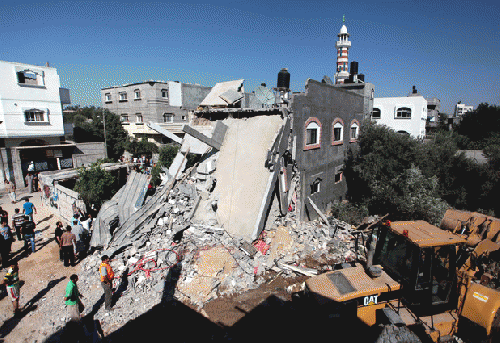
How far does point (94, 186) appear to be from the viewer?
14.4 metres

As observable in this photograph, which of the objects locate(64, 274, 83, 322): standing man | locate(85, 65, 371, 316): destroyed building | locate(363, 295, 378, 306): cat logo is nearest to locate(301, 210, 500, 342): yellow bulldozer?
locate(363, 295, 378, 306): cat logo

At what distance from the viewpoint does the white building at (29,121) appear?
828 inches

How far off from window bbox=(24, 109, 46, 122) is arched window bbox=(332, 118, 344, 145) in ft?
78.2

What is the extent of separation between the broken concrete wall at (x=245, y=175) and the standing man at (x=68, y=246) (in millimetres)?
4969

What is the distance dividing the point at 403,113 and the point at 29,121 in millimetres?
33317

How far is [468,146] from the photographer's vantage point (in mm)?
32531

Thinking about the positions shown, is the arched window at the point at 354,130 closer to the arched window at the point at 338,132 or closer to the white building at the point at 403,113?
the arched window at the point at 338,132

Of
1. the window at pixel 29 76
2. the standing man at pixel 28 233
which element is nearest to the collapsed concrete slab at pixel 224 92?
the standing man at pixel 28 233

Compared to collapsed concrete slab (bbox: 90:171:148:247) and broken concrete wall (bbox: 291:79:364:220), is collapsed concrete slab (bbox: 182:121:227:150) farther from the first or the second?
collapsed concrete slab (bbox: 90:171:148:247)

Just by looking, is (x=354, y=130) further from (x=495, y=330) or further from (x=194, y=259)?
(x=495, y=330)

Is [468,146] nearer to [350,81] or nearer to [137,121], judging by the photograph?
[350,81]

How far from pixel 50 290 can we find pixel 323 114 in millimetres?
13599

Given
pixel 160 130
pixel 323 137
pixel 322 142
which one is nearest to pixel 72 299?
pixel 160 130

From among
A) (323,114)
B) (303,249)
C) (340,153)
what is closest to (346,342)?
(303,249)
